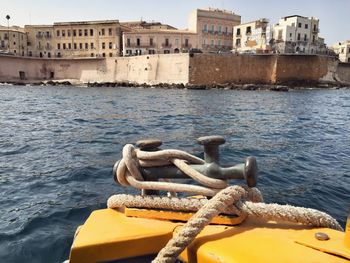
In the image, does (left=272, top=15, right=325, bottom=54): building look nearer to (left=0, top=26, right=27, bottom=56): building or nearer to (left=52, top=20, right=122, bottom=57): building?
(left=52, top=20, right=122, bottom=57): building

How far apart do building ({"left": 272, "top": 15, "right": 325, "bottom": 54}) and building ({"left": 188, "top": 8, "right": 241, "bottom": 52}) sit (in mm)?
8623

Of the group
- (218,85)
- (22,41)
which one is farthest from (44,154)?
(22,41)

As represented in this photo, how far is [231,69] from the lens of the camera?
153 feet

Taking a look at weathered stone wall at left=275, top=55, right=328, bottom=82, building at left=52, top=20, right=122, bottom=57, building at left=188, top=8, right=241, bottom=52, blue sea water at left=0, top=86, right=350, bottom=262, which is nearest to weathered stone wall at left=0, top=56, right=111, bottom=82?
building at left=52, top=20, right=122, bottom=57

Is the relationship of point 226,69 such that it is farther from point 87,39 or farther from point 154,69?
point 87,39

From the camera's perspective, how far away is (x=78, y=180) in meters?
5.63

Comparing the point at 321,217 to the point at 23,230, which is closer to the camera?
the point at 321,217

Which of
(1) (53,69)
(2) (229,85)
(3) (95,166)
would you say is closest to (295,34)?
(2) (229,85)

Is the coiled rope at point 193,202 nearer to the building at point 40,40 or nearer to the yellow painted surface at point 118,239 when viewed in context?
the yellow painted surface at point 118,239

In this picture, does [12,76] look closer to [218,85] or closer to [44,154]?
[218,85]

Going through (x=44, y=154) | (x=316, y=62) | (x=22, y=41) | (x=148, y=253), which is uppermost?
(x=22, y=41)

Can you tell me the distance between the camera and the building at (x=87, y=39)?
57281mm

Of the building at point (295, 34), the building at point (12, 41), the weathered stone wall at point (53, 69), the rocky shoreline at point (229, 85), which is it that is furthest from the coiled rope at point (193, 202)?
the building at point (12, 41)

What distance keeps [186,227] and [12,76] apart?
59.4 m
